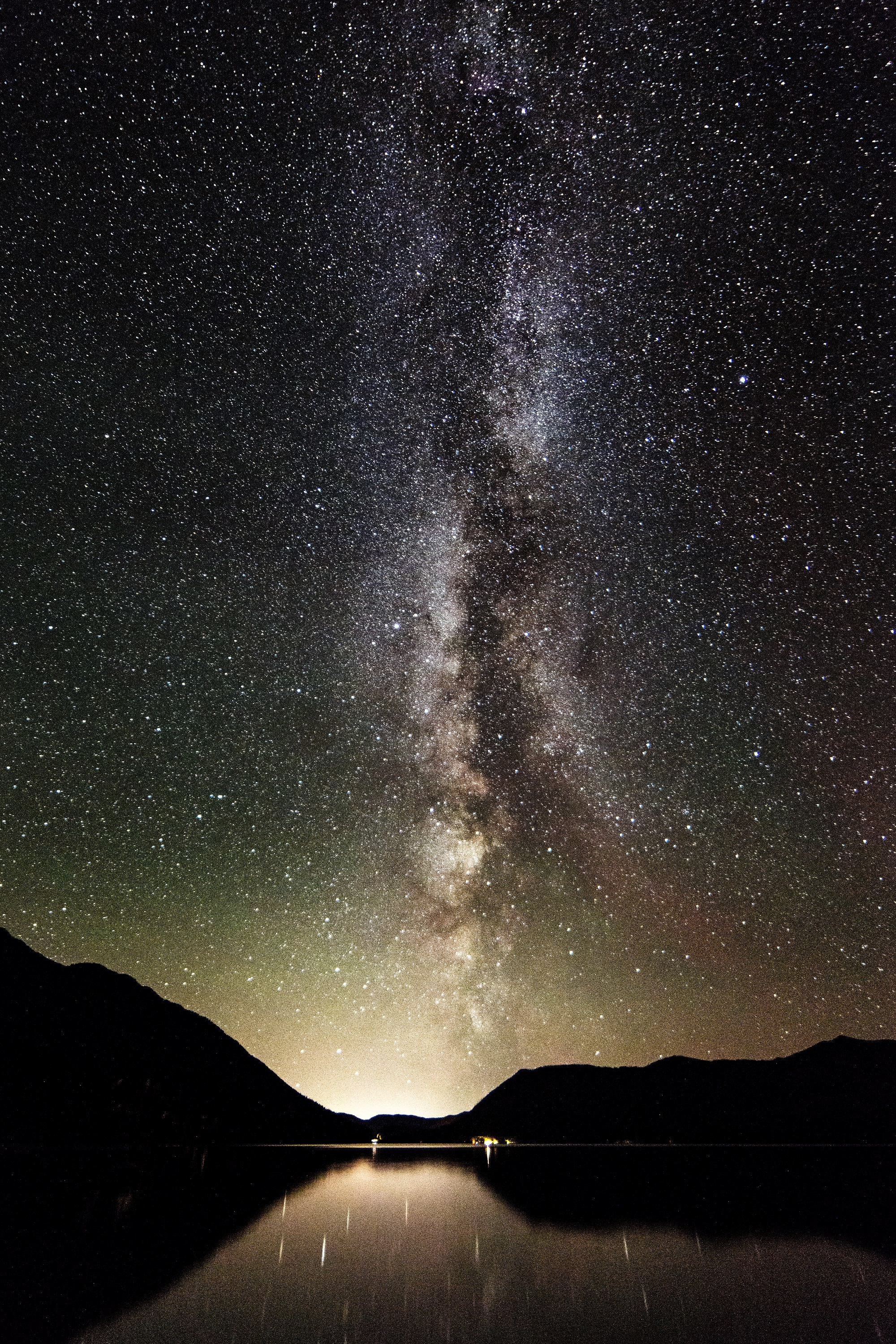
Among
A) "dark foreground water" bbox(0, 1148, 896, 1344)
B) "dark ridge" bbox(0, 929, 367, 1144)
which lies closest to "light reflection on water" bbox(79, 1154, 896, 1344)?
"dark foreground water" bbox(0, 1148, 896, 1344)

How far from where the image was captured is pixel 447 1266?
12.8 m

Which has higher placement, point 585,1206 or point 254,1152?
point 585,1206

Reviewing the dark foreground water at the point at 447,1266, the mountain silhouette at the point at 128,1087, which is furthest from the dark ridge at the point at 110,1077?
the dark foreground water at the point at 447,1266

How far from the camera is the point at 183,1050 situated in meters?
186

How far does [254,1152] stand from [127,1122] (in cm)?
5238

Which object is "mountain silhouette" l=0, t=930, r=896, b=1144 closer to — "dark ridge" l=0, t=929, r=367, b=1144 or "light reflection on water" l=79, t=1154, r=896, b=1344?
"dark ridge" l=0, t=929, r=367, b=1144

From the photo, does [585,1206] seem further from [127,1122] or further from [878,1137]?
[878,1137]

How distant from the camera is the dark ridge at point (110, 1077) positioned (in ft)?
404

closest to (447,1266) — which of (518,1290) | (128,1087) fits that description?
(518,1290)

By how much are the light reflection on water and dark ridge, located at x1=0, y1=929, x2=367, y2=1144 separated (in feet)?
401

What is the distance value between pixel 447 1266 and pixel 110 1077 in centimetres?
16542

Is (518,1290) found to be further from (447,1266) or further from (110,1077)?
(110,1077)

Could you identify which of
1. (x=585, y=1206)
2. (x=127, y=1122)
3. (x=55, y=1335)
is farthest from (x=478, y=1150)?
(x=55, y=1335)

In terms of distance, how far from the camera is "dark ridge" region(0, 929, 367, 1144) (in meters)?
123
